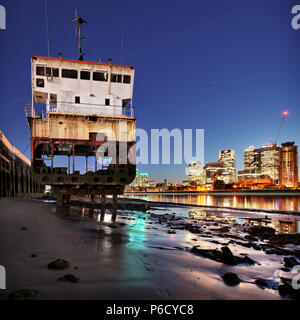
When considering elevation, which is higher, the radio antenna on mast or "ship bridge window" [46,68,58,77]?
the radio antenna on mast

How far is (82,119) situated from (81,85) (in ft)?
13.3

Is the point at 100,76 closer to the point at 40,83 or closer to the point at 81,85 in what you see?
the point at 81,85

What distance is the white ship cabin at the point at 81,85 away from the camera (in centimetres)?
1864

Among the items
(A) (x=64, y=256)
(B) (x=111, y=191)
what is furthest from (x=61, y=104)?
(A) (x=64, y=256)

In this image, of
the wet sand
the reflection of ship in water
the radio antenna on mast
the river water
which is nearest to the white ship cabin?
the radio antenna on mast

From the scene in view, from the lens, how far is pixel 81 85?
19.4 m

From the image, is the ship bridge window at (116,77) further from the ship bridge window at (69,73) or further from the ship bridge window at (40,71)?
the ship bridge window at (40,71)

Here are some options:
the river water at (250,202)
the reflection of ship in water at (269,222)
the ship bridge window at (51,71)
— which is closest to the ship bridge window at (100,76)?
the ship bridge window at (51,71)

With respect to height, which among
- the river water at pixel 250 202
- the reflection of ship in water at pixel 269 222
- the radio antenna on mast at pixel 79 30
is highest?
the radio antenna on mast at pixel 79 30

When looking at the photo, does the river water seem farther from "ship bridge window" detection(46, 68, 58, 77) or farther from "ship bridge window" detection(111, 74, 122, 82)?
"ship bridge window" detection(46, 68, 58, 77)

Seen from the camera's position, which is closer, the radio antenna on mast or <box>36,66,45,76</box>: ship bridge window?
<box>36,66,45,76</box>: ship bridge window

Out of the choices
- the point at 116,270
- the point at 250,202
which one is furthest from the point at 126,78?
the point at 250,202

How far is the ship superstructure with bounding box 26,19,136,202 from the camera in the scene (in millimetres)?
16517
